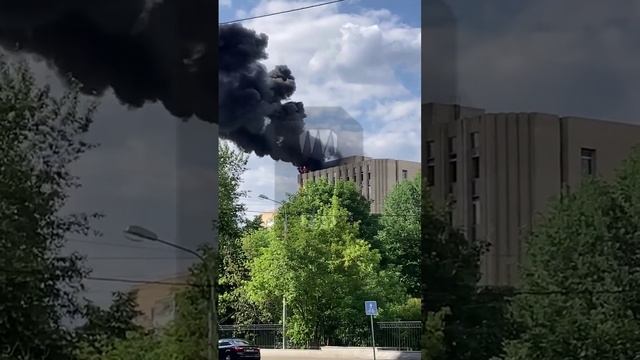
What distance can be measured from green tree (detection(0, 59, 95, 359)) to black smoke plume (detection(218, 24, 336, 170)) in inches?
117

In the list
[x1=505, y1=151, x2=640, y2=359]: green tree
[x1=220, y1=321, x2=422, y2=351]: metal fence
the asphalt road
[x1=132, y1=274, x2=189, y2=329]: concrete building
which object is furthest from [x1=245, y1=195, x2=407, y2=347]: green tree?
[x1=505, y1=151, x2=640, y2=359]: green tree

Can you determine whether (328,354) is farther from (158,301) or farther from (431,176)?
(431,176)

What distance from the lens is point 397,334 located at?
11766 millimetres

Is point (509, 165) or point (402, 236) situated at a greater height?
point (509, 165)

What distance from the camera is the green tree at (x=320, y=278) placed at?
12.1 m

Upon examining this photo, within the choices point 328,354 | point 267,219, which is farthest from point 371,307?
point 267,219

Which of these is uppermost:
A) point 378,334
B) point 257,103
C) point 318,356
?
point 257,103

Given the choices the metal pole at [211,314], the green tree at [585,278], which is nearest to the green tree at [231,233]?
the metal pole at [211,314]

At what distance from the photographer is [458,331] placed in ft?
16.8

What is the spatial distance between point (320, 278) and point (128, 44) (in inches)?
304

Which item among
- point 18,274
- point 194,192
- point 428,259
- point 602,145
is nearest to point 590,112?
point 602,145

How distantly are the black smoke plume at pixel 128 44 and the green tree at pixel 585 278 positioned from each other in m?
2.36

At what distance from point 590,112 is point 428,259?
50.6 inches

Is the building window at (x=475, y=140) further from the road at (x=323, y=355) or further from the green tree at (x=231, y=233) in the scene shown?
the road at (x=323, y=355)
